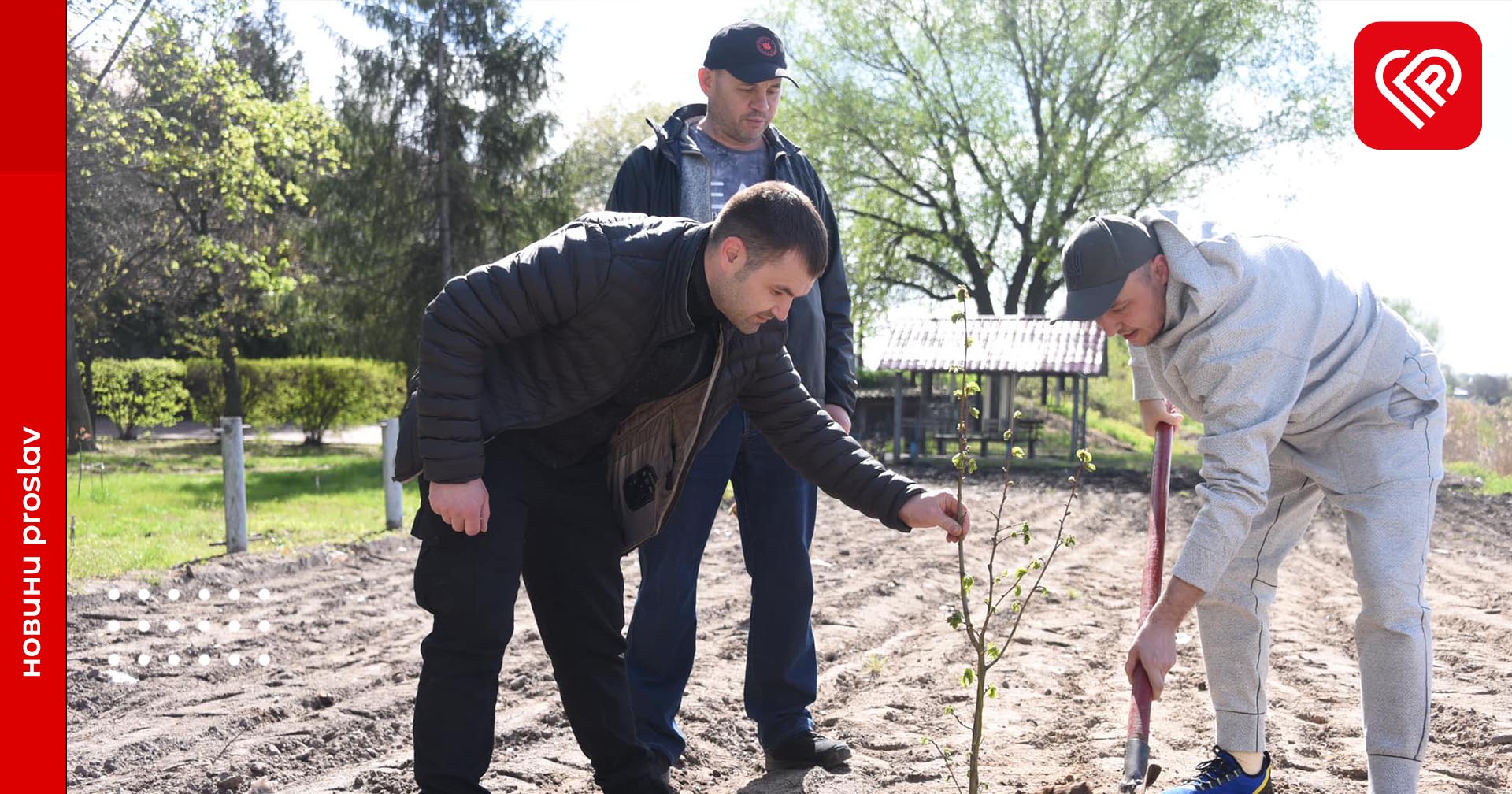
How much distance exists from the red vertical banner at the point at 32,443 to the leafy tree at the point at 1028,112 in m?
22.6

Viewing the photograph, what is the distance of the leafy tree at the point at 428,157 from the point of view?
903 inches

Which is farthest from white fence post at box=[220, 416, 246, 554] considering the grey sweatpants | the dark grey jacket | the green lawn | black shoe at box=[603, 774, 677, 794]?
the grey sweatpants

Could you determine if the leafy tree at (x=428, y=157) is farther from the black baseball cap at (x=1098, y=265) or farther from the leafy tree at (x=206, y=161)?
the black baseball cap at (x=1098, y=265)

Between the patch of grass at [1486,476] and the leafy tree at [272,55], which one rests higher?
the leafy tree at [272,55]

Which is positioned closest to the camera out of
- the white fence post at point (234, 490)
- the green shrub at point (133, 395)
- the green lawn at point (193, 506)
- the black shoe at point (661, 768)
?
the black shoe at point (661, 768)

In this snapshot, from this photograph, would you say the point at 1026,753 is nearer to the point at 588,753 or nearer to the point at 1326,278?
the point at 588,753

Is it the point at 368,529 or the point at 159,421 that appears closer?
the point at 368,529

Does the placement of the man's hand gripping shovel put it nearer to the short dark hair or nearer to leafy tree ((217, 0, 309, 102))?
the short dark hair

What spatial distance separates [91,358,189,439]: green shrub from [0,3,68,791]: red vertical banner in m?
17.2

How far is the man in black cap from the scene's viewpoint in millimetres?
3799

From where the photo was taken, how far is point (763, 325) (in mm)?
3266

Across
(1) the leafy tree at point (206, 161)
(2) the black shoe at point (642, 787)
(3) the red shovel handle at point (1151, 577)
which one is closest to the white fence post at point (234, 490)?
(2) the black shoe at point (642, 787)

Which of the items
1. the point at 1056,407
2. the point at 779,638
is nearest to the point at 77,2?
the point at 779,638

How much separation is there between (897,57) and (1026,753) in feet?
88.5
